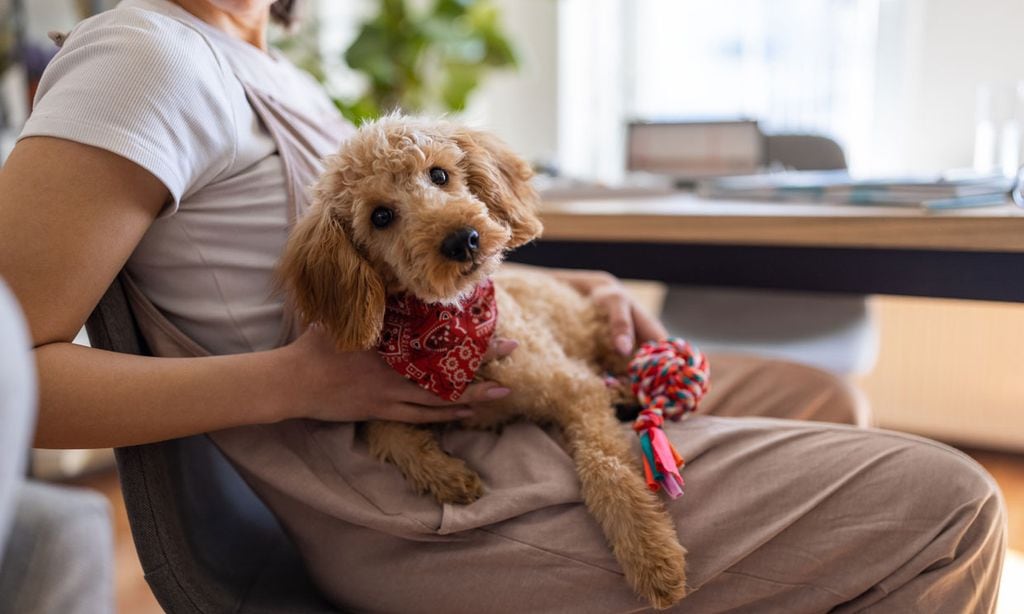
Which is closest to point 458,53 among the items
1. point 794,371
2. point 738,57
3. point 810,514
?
point 738,57

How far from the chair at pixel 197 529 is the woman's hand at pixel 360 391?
163mm

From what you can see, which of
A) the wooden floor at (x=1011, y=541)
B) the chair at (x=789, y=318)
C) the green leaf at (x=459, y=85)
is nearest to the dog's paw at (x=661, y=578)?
the chair at (x=789, y=318)

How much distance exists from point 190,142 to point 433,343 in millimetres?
298

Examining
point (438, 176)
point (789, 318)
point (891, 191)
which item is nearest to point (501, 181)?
point (438, 176)

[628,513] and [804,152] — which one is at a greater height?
[804,152]

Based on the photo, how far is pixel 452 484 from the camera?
750 millimetres

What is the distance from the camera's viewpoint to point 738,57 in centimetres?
278

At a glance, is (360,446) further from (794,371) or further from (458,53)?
(458,53)

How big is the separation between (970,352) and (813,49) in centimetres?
113

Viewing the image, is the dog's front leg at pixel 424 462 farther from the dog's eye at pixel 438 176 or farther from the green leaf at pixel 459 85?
the green leaf at pixel 459 85

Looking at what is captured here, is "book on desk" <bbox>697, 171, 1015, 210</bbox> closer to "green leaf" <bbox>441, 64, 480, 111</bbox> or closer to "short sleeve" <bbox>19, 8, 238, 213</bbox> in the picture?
"short sleeve" <bbox>19, 8, 238, 213</bbox>

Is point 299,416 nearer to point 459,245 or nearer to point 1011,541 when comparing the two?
point 459,245

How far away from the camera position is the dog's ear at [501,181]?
86cm

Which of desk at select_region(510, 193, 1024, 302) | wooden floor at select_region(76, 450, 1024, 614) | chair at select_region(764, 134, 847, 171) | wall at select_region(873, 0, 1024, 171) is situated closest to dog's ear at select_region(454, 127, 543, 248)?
desk at select_region(510, 193, 1024, 302)
